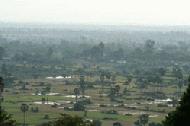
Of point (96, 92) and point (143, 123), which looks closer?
point (143, 123)

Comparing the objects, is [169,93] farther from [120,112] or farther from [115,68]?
[115,68]

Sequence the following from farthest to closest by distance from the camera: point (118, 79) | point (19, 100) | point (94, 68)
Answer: point (94, 68)
point (118, 79)
point (19, 100)

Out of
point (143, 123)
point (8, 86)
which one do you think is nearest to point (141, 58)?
point (8, 86)

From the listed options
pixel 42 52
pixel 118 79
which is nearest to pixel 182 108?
pixel 118 79

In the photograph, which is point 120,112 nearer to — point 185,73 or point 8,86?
point 8,86

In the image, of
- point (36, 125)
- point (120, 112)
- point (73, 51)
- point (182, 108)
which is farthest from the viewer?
point (73, 51)

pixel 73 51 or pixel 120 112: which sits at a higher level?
pixel 73 51

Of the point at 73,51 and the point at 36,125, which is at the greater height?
the point at 73,51

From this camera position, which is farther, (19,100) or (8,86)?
(8,86)

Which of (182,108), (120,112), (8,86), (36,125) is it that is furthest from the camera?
(8,86)
